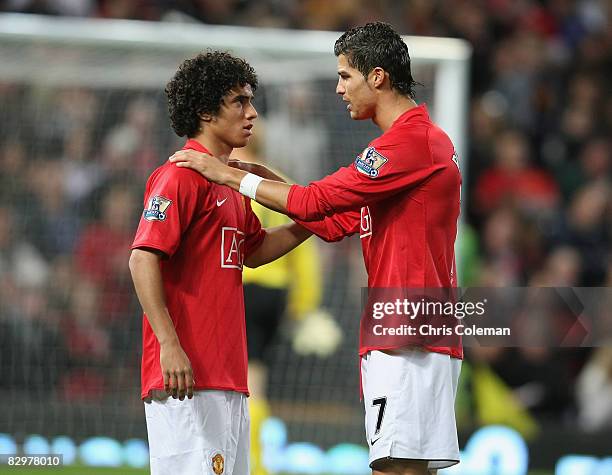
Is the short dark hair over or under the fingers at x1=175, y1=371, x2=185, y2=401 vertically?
over

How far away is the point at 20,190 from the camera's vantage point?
870 cm

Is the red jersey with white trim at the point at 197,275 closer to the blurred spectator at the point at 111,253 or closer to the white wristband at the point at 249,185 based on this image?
the white wristband at the point at 249,185

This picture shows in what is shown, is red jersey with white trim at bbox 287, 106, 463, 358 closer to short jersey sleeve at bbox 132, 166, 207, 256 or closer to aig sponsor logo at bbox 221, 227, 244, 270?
aig sponsor logo at bbox 221, 227, 244, 270

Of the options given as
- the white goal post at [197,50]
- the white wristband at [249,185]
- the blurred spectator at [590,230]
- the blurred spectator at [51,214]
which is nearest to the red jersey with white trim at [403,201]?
the white wristband at [249,185]

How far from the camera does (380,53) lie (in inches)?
180

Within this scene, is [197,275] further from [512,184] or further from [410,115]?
[512,184]

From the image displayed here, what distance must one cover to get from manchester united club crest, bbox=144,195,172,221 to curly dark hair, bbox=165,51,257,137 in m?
0.40

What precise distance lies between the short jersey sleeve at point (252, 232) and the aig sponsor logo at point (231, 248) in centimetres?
24

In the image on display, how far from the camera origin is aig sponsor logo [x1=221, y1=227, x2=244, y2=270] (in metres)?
4.43

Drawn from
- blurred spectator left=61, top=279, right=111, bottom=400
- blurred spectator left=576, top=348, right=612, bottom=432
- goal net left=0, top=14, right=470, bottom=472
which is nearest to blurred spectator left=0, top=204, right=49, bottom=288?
goal net left=0, top=14, right=470, bottom=472

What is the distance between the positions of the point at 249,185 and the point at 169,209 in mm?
350

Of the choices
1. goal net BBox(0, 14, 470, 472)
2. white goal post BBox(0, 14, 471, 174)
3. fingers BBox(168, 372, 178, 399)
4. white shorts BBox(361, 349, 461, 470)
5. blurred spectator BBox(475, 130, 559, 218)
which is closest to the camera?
fingers BBox(168, 372, 178, 399)

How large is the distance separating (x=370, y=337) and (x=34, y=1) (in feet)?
23.2

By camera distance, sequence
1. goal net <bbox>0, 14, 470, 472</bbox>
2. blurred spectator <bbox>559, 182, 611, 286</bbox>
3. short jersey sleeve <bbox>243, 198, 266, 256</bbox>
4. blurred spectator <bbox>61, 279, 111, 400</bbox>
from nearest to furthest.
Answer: short jersey sleeve <bbox>243, 198, 266, 256</bbox> → goal net <bbox>0, 14, 470, 472</bbox> → blurred spectator <bbox>61, 279, 111, 400</bbox> → blurred spectator <bbox>559, 182, 611, 286</bbox>
